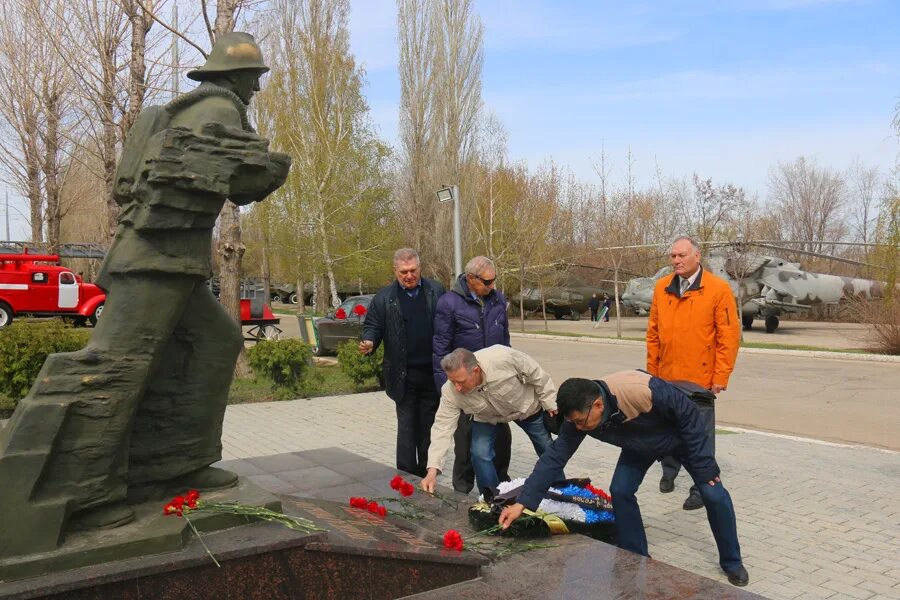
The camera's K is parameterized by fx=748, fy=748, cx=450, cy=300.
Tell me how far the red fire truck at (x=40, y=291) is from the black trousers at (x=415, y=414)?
1532 cm

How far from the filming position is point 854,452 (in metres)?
7.20

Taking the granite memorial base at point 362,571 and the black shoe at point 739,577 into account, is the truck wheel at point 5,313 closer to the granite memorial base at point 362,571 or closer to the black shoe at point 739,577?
the granite memorial base at point 362,571

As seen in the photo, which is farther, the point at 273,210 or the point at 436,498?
the point at 273,210

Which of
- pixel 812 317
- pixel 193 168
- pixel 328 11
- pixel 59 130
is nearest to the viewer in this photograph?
pixel 193 168

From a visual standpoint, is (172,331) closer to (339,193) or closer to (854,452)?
(854,452)

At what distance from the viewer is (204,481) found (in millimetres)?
3520

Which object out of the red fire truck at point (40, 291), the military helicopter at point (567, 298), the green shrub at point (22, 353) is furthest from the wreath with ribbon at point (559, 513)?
the military helicopter at point (567, 298)

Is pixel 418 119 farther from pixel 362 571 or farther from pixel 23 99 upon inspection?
pixel 362 571

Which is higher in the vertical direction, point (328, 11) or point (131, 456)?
point (328, 11)

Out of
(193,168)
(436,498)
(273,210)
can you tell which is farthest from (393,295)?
(273,210)

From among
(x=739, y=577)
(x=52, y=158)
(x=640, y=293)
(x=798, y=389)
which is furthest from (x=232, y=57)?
(x=640, y=293)

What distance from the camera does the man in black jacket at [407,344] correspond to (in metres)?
5.18

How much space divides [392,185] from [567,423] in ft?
90.8

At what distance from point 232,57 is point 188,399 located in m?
1.60
